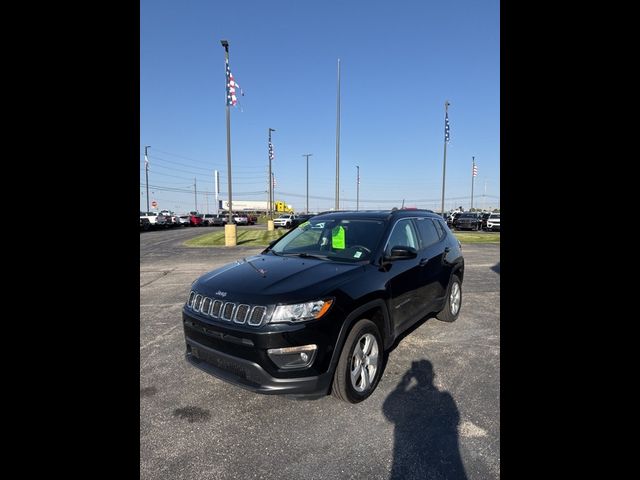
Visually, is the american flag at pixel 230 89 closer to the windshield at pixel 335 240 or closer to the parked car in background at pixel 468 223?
the windshield at pixel 335 240

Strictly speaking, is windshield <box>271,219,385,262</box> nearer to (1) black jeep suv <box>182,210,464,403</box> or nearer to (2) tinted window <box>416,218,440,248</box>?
(1) black jeep suv <box>182,210,464,403</box>

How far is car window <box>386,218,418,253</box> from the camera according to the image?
163 inches

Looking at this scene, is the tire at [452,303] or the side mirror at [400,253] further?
the tire at [452,303]

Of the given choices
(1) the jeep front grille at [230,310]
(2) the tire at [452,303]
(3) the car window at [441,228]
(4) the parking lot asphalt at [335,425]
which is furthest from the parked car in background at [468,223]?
(1) the jeep front grille at [230,310]

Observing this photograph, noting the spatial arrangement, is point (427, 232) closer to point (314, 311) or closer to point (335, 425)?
point (314, 311)

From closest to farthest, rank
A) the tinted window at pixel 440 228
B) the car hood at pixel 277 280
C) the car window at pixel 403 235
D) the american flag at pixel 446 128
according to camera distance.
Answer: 1. the car hood at pixel 277 280
2. the car window at pixel 403 235
3. the tinted window at pixel 440 228
4. the american flag at pixel 446 128

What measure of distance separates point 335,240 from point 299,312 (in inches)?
62.6

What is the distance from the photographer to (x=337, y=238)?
4309 millimetres

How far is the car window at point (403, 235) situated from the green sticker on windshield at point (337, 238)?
556mm

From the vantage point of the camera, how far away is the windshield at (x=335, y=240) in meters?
3.96
